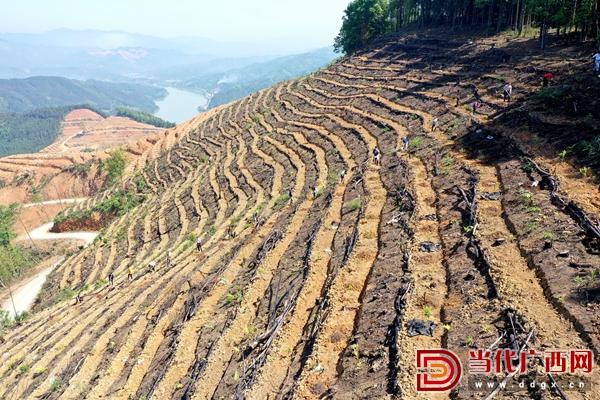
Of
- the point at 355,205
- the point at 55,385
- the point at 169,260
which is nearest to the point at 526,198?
the point at 355,205

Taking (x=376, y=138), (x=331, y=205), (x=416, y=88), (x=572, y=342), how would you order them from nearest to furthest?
(x=572, y=342) → (x=331, y=205) → (x=376, y=138) → (x=416, y=88)

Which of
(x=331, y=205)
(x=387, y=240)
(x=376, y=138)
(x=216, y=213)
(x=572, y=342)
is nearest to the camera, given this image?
(x=572, y=342)

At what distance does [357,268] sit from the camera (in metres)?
15.7

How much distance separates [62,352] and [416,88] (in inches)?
1259

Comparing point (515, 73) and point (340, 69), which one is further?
point (340, 69)

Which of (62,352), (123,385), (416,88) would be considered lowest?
(62,352)

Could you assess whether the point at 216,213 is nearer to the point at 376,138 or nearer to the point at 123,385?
the point at 376,138

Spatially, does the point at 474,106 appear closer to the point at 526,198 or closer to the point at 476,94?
the point at 476,94

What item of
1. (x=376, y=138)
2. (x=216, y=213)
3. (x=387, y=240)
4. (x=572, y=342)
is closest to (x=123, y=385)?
(x=387, y=240)

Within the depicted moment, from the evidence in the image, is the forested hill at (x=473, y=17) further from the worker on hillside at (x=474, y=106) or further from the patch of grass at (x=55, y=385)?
the patch of grass at (x=55, y=385)

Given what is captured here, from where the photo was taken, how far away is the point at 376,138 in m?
30.5
